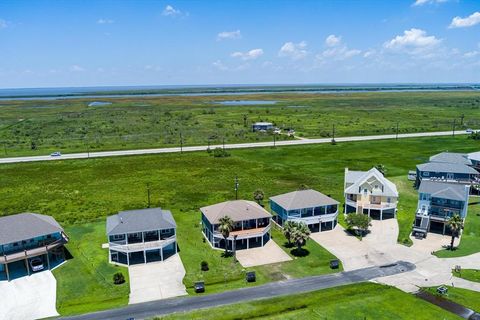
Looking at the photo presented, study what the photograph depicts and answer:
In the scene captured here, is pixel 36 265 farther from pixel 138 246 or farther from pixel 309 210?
pixel 309 210

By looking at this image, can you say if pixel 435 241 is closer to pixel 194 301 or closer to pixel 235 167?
pixel 194 301

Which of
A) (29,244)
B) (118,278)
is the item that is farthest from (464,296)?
(29,244)

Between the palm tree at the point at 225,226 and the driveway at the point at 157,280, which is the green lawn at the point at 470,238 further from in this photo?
the driveway at the point at 157,280

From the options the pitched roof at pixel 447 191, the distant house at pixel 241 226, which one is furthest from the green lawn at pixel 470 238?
the distant house at pixel 241 226

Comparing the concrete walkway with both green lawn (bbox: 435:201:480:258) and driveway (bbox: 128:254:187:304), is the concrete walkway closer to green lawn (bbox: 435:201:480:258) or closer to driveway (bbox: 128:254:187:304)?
green lawn (bbox: 435:201:480:258)

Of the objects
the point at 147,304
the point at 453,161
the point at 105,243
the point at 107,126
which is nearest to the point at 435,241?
the point at 453,161

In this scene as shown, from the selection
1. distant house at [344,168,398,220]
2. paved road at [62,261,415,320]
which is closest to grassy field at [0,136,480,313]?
paved road at [62,261,415,320]
